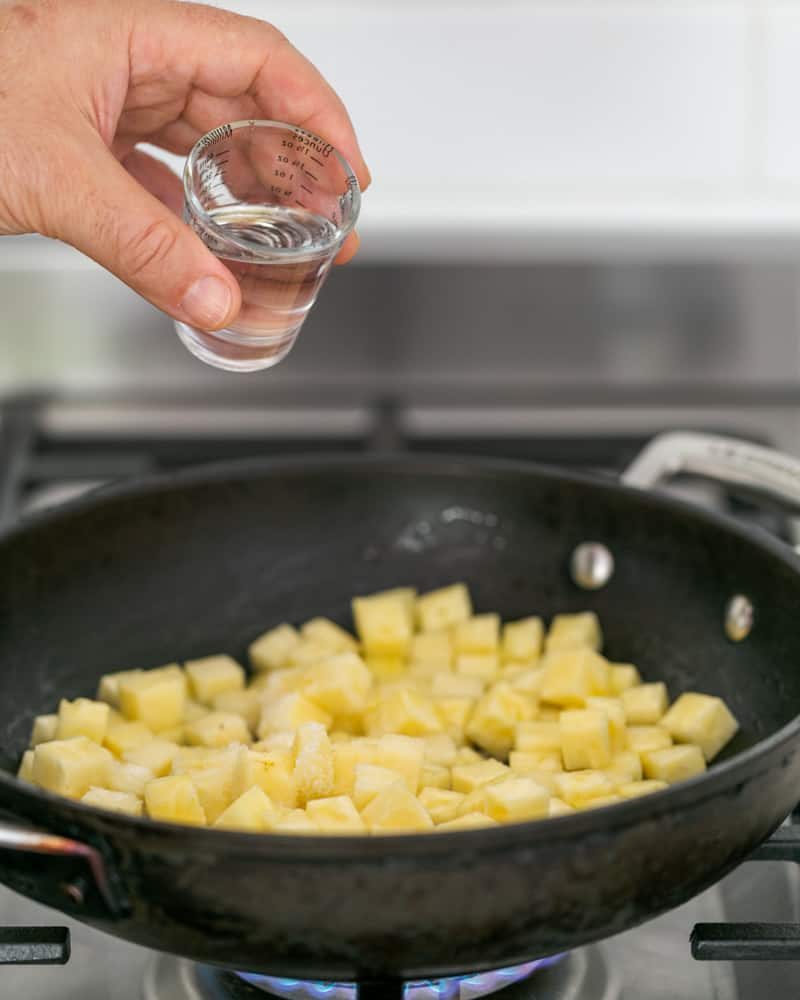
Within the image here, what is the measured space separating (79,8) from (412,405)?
808mm

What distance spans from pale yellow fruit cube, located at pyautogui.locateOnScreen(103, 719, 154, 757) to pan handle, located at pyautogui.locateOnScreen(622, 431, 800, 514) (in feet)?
1.61

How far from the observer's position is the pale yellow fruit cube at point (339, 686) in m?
1.19

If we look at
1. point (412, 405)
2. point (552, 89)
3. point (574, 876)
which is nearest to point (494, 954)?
point (574, 876)

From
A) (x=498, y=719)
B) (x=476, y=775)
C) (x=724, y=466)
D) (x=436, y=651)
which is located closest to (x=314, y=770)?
Answer: (x=476, y=775)

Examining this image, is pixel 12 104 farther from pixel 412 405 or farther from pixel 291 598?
pixel 412 405

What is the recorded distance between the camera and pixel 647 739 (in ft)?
3.80

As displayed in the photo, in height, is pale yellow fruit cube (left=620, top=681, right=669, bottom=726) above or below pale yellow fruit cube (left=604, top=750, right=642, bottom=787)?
above

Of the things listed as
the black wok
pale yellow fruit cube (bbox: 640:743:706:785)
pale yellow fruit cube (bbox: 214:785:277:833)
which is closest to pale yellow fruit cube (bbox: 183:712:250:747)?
the black wok

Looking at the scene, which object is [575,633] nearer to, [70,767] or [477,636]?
[477,636]

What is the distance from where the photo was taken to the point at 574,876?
2.48 ft

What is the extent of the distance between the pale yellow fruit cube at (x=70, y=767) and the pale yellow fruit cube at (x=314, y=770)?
152 millimetres

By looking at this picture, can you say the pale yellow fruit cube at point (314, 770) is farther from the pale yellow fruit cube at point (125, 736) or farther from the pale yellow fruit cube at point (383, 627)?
the pale yellow fruit cube at point (383, 627)

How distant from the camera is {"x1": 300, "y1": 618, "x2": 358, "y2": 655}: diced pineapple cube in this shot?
1.31m

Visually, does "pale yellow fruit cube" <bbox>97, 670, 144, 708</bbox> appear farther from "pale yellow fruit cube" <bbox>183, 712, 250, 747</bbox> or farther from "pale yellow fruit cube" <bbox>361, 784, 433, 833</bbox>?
"pale yellow fruit cube" <bbox>361, 784, 433, 833</bbox>
